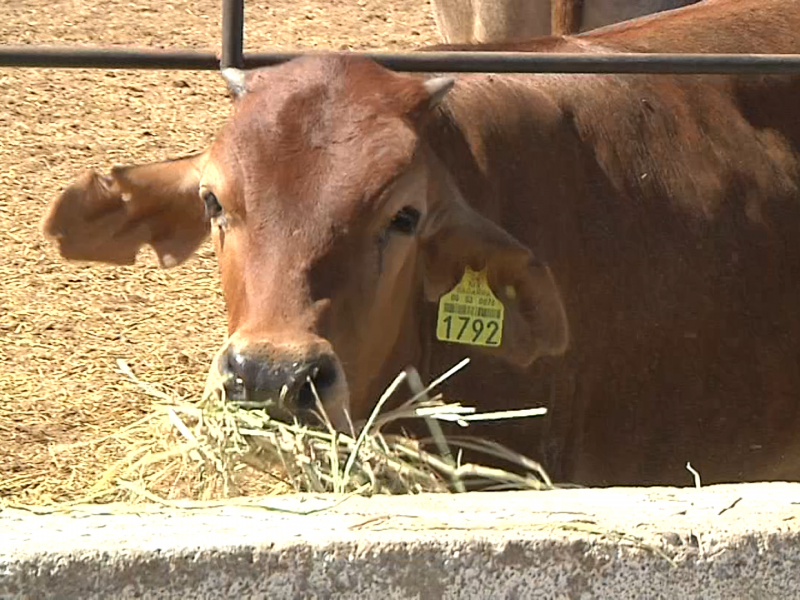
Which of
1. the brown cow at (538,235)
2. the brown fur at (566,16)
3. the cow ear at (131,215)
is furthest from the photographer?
the brown fur at (566,16)

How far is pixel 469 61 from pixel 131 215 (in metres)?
1.04

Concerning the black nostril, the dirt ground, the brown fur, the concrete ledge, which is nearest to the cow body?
the brown fur

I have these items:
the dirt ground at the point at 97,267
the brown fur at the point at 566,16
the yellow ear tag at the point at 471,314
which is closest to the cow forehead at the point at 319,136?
the yellow ear tag at the point at 471,314

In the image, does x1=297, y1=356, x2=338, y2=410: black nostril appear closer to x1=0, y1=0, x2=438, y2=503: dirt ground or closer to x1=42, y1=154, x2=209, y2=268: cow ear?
x1=0, y1=0, x2=438, y2=503: dirt ground

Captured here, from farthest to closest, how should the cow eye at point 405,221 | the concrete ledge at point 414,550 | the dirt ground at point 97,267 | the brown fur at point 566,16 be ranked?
the brown fur at point 566,16
the dirt ground at point 97,267
the cow eye at point 405,221
the concrete ledge at point 414,550

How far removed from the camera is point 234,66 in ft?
13.5

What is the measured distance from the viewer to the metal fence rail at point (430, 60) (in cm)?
394

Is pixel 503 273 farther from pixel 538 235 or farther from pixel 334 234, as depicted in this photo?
pixel 334 234

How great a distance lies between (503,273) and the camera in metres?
4.20

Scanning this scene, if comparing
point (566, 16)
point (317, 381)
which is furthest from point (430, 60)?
point (566, 16)

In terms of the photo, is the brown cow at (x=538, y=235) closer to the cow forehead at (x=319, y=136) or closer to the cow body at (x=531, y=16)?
the cow forehead at (x=319, y=136)

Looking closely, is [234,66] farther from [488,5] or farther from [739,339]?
[488,5]

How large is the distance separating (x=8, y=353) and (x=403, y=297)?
2.45 m

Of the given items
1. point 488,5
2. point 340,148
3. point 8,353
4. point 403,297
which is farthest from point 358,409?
point 488,5
